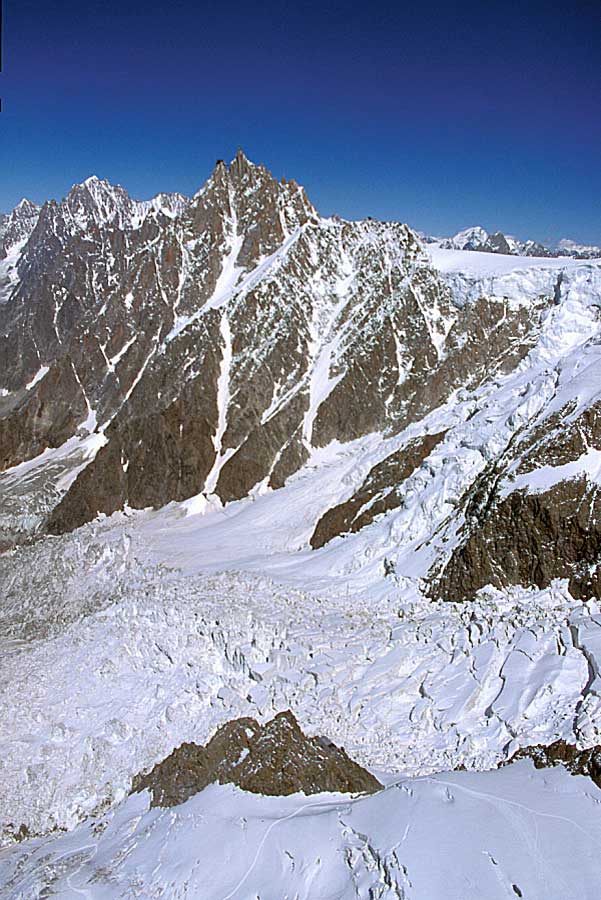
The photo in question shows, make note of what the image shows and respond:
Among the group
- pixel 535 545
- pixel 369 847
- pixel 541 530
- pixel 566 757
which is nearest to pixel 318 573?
pixel 535 545

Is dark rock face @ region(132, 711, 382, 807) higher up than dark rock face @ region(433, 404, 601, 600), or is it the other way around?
dark rock face @ region(433, 404, 601, 600)

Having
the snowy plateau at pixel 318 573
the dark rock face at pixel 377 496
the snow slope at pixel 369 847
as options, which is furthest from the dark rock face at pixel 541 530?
the snow slope at pixel 369 847

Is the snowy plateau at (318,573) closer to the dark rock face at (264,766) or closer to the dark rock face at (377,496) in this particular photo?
the dark rock face at (377,496)

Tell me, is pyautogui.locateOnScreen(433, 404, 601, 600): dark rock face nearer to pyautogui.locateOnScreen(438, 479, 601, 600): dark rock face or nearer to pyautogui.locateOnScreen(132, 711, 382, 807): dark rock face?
pyautogui.locateOnScreen(438, 479, 601, 600): dark rock face

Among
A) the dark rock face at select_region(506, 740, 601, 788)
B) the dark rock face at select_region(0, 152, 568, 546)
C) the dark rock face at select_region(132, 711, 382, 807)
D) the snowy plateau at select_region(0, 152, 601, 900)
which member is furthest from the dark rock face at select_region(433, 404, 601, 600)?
the dark rock face at select_region(132, 711, 382, 807)

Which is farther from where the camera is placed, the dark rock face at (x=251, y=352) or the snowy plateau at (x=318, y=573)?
the dark rock face at (x=251, y=352)

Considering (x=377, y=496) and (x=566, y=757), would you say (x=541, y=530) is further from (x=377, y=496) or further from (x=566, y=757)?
(x=377, y=496)

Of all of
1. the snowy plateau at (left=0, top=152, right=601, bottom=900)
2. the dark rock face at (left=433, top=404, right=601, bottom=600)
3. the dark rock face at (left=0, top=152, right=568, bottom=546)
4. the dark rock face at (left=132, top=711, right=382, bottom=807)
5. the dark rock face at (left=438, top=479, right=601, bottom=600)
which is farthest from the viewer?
the dark rock face at (left=0, top=152, right=568, bottom=546)
